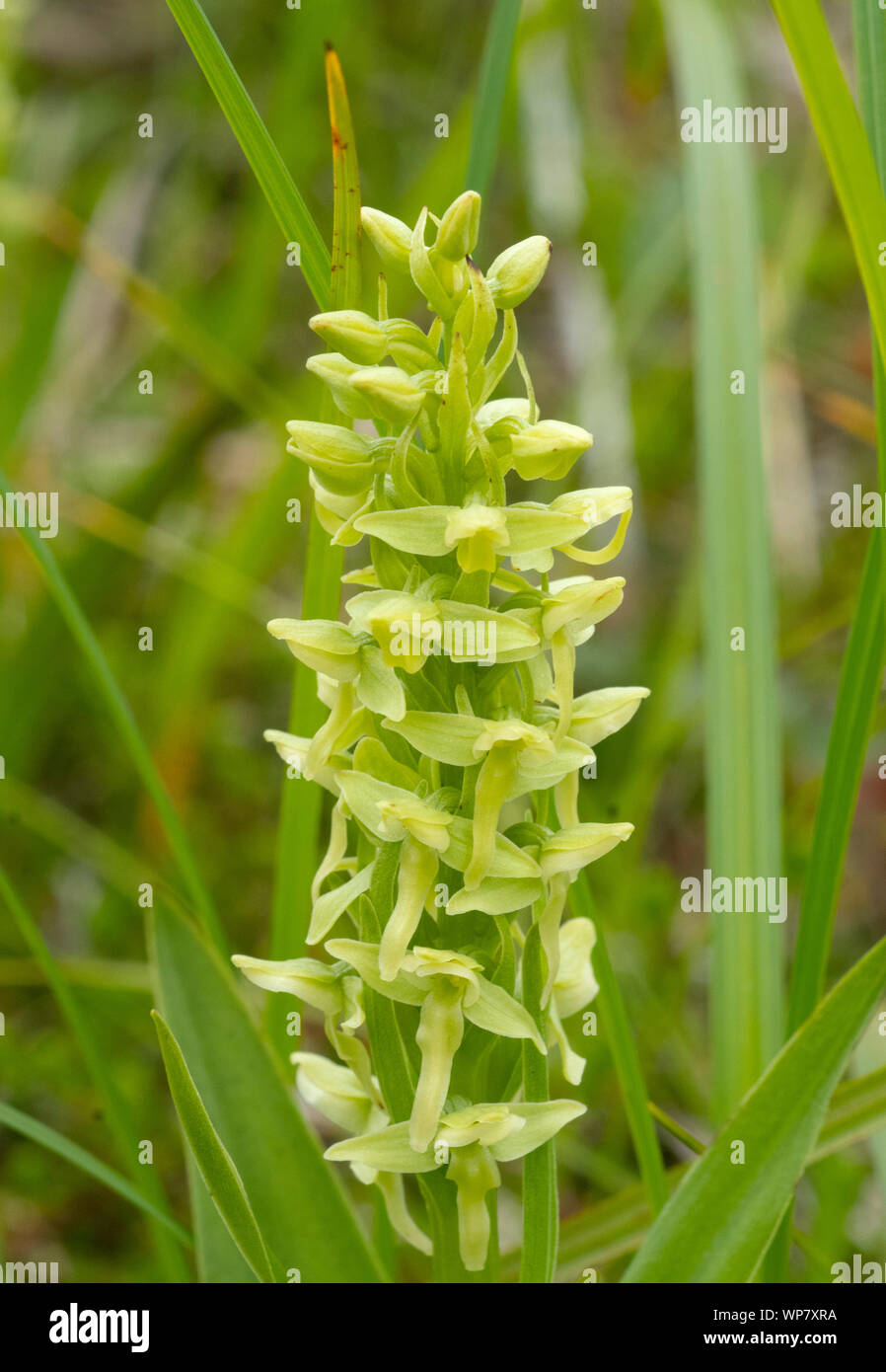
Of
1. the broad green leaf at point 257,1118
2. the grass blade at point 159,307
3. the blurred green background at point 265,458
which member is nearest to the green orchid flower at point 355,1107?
the broad green leaf at point 257,1118

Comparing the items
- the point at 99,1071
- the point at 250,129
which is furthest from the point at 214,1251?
the point at 250,129

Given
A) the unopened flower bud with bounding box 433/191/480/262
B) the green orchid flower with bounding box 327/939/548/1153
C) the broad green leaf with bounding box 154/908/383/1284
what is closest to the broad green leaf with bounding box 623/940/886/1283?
the green orchid flower with bounding box 327/939/548/1153

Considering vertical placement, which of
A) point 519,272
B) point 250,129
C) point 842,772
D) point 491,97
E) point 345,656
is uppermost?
point 491,97

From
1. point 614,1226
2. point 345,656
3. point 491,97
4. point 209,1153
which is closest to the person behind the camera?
point 209,1153

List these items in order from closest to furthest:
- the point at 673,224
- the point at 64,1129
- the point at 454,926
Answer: the point at 454,926 < the point at 64,1129 < the point at 673,224

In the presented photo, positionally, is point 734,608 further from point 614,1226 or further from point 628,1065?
point 614,1226

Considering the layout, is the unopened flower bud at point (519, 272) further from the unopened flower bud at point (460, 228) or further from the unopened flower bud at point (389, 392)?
the unopened flower bud at point (389, 392)

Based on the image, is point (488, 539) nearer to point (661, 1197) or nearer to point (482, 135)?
point (482, 135)
